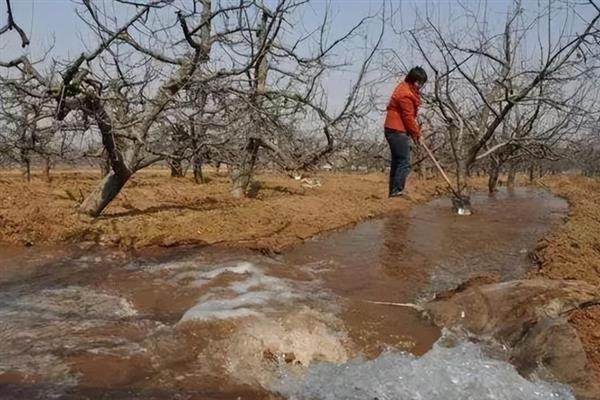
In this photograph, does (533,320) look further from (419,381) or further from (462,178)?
(462,178)

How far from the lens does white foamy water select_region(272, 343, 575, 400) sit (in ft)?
8.47

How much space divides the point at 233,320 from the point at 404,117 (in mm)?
5459

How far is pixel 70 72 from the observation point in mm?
5703

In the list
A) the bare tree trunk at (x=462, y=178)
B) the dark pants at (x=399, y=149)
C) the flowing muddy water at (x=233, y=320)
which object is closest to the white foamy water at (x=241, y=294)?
the flowing muddy water at (x=233, y=320)

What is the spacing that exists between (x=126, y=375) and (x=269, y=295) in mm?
1481

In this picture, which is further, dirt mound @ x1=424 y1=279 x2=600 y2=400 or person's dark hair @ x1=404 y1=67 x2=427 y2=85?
person's dark hair @ x1=404 y1=67 x2=427 y2=85

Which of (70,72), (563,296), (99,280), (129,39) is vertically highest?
(129,39)

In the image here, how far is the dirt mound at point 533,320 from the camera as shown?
2686 mm

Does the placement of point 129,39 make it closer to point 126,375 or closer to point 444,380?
point 126,375

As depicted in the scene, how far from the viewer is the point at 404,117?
8.19 m

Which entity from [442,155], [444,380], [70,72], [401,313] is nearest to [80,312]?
[401,313]

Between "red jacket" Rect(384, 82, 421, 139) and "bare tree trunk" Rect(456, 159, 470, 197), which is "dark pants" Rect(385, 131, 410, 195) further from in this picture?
"bare tree trunk" Rect(456, 159, 470, 197)

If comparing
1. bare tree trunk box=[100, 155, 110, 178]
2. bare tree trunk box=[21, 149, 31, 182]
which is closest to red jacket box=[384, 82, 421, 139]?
bare tree trunk box=[100, 155, 110, 178]

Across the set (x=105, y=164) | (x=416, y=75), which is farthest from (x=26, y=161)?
(x=416, y=75)
